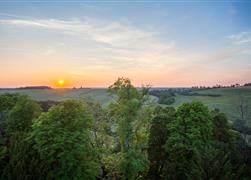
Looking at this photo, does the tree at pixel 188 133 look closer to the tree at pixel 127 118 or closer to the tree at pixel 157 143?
the tree at pixel 157 143

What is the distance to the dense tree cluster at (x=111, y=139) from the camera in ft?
127

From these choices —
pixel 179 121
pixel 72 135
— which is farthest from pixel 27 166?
pixel 179 121

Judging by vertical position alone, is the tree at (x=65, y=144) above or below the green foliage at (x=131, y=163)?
above

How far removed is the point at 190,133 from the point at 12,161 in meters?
23.9

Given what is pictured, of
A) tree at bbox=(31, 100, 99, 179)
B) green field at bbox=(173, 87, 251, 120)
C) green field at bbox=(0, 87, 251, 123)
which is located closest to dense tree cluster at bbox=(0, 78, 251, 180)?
tree at bbox=(31, 100, 99, 179)

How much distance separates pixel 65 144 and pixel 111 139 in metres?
16.9

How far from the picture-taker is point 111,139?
55375 millimetres

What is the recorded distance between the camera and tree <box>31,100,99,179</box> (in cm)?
3881

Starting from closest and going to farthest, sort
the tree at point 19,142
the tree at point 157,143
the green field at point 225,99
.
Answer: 1. the tree at point 19,142
2. the tree at point 157,143
3. the green field at point 225,99

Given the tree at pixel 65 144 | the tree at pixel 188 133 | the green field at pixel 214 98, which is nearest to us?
the tree at pixel 65 144

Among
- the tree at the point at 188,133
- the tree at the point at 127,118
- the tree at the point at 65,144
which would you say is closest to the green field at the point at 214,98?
the tree at the point at 188,133

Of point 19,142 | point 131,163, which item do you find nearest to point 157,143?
point 131,163

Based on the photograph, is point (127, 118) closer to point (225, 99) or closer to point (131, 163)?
point (131, 163)

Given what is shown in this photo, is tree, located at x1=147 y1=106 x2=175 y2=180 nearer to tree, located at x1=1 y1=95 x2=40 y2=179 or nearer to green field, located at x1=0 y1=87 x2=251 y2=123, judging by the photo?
tree, located at x1=1 y1=95 x2=40 y2=179
